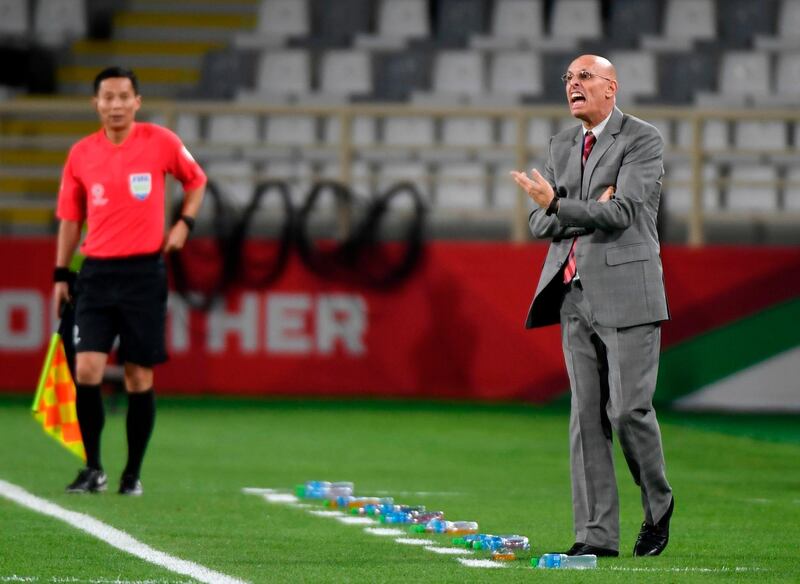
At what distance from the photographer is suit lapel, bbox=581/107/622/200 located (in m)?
6.62

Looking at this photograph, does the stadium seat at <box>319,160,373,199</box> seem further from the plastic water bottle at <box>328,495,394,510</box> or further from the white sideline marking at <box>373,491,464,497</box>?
the plastic water bottle at <box>328,495,394,510</box>

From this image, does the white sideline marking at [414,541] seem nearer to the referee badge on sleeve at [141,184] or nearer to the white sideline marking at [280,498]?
the white sideline marking at [280,498]

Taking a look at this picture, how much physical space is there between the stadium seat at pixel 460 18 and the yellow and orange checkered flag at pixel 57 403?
41.1 ft

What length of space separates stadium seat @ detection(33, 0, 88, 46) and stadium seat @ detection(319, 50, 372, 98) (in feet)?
12.0

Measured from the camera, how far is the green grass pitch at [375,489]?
633 cm

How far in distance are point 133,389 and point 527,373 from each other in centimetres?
757

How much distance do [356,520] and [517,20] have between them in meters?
14.1

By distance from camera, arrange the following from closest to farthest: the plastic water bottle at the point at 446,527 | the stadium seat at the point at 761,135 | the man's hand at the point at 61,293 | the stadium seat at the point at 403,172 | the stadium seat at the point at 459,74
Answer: the plastic water bottle at the point at 446,527 → the man's hand at the point at 61,293 → the stadium seat at the point at 403,172 → the stadium seat at the point at 761,135 → the stadium seat at the point at 459,74

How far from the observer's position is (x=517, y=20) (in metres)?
21.2

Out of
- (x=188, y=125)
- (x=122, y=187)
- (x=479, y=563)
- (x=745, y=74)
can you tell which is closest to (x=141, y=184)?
(x=122, y=187)

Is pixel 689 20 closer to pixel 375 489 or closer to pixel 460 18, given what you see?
pixel 460 18

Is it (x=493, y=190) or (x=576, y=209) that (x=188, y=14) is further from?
(x=576, y=209)

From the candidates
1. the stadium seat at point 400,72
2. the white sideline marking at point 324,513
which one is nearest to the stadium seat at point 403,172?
the stadium seat at point 400,72

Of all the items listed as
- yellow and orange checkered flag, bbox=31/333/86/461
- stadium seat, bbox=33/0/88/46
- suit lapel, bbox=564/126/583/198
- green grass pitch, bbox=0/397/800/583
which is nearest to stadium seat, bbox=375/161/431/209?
green grass pitch, bbox=0/397/800/583
